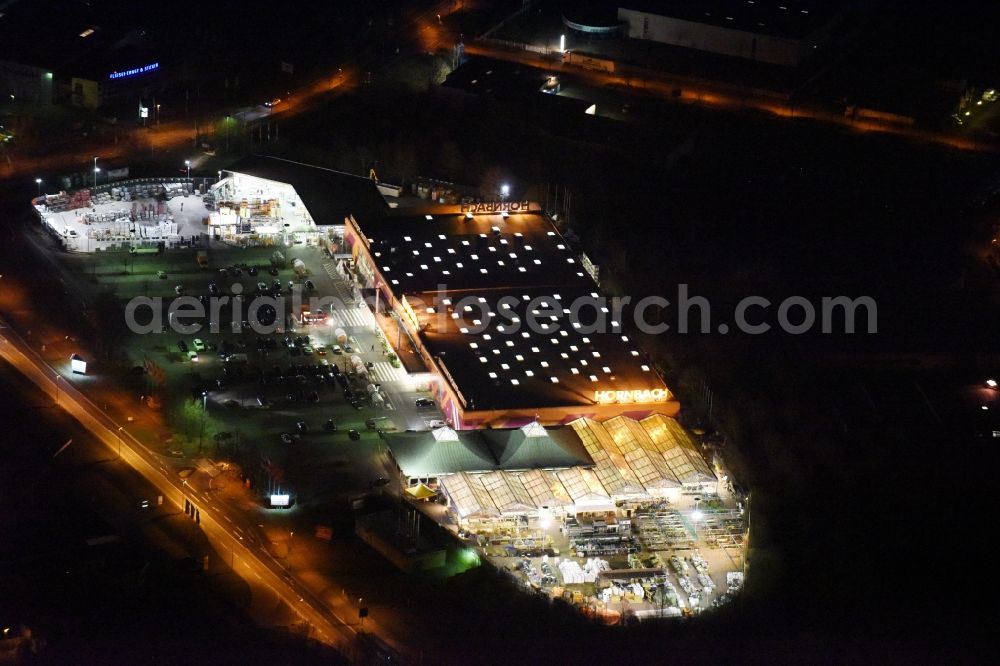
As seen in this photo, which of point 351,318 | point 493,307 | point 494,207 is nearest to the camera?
point 493,307

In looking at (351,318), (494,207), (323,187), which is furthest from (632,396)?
(323,187)

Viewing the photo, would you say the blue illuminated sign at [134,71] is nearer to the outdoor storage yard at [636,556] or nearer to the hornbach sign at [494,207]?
the hornbach sign at [494,207]

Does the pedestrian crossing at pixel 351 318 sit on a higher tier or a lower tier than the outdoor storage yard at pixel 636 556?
higher

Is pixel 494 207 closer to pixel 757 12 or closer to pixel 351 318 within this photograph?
pixel 351 318

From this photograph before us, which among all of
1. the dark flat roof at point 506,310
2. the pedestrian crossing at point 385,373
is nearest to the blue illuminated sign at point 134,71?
the dark flat roof at point 506,310

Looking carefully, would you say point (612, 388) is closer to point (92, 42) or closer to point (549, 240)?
point (549, 240)

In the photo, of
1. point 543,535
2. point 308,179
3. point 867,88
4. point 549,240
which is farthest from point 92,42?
point 543,535

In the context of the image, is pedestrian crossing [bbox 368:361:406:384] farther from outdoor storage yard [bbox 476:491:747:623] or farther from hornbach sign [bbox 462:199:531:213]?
hornbach sign [bbox 462:199:531:213]
